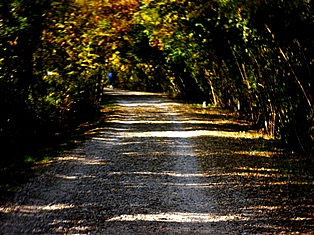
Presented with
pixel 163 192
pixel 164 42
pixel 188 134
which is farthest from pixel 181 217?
pixel 164 42

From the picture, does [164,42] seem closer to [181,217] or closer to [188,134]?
[188,134]

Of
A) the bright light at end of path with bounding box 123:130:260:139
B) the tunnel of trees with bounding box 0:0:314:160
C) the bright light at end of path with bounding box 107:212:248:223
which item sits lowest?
the bright light at end of path with bounding box 107:212:248:223

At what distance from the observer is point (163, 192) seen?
8375mm

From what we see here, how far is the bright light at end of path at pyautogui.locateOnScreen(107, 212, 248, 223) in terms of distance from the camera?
6.84 meters

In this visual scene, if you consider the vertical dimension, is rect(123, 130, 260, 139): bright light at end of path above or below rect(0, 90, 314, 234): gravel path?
above

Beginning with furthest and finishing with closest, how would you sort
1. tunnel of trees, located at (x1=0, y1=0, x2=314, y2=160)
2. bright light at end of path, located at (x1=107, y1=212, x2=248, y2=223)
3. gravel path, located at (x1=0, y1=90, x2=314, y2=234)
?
tunnel of trees, located at (x1=0, y1=0, x2=314, y2=160) < bright light at end of path, located at (x1=107, y1=212, x2=248, y2=223) < gravel path, located at (x1=0, y1=90, x2=314, y2=234)

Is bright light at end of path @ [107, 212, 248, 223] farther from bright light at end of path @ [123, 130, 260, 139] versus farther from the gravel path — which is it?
bright light at end of path @ [123, 130, 260, 139]

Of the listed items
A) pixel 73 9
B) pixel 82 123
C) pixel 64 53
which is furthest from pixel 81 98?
pixel 73 9

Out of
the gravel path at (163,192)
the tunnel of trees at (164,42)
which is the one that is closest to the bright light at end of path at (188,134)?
the tunnel of trees at (164,42)

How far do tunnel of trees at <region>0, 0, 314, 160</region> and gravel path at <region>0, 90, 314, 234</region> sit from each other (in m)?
1.64

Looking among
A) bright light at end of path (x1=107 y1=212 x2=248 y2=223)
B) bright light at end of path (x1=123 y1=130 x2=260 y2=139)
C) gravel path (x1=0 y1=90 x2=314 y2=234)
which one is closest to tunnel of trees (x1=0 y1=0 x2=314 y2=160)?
bright light at end of path (x1=123 y1=130 x2=260 y2=139)

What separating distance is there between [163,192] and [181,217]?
144 cm

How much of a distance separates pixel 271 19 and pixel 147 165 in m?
4.36

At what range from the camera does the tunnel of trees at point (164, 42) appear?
11148 mm
